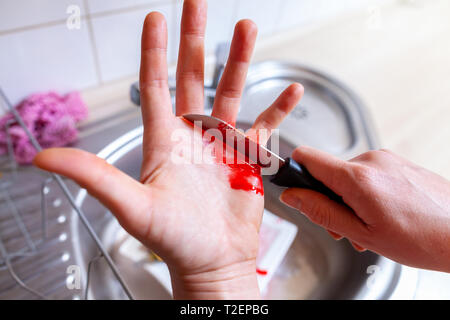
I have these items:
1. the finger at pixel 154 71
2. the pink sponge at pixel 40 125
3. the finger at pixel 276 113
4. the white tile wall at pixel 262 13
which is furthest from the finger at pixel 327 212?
the white tile wall at pixel 262 13

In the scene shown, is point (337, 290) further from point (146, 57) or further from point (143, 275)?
point (146, 57)

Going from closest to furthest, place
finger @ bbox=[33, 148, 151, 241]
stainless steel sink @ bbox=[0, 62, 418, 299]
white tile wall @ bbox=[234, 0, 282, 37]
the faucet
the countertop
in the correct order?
finger @ bbox=[33, 148, 151, 241], stainless steel sink @ bbox=[0, 62, 418, 299], the faucet, the countertop, white tile wall @ bbox=[234, 0, 282, 37]

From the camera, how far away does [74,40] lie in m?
0.60

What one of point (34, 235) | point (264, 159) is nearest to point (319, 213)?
point (264, 159)

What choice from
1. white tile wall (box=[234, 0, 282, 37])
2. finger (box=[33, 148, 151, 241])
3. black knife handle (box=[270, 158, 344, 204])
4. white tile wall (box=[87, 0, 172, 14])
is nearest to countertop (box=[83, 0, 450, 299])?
white tile wall (box=[234, 0, 282, 37])

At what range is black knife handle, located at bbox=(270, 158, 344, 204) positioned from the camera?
1.40 ft

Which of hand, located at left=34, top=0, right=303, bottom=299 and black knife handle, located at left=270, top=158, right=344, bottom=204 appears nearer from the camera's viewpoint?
hand, located at left=34, top=0, right=303, bottom=299

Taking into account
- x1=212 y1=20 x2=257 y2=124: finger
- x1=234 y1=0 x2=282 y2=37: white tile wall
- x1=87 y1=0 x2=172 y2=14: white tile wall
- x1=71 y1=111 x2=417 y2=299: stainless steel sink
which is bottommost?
x1=71 y1=111 x2=417 y2=299: stainless steel sink

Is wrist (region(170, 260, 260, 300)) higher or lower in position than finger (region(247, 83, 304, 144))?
lower

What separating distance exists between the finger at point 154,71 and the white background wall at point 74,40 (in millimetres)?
241

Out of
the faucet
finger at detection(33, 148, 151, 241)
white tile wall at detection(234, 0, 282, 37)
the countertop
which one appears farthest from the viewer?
white tile wall at detection(234, 0, 282, 37)

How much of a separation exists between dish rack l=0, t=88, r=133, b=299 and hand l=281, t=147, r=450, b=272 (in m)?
0.34

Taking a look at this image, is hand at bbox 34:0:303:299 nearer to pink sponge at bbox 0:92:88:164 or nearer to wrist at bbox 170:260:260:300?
wrist at bbox 170:260:260:300
